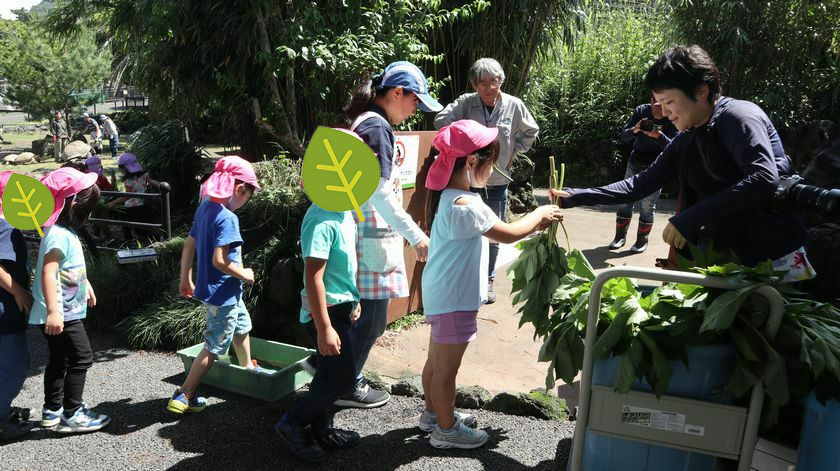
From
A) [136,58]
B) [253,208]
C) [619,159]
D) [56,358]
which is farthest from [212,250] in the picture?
[619,159]

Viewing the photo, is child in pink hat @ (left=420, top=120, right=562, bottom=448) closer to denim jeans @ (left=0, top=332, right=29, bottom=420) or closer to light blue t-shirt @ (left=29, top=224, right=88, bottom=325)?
light blue t-shirt @ (left=29, top=224, right=88, bottom=325)

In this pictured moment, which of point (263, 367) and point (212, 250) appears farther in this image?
point (263, 367)

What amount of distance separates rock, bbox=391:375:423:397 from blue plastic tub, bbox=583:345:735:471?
5.32 feet

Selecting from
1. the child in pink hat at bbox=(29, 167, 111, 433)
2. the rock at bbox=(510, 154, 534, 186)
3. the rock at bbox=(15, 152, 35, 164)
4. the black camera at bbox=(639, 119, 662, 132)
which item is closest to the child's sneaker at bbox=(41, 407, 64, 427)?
the child in pink hat at bbox=(29, 167, 111, 433)

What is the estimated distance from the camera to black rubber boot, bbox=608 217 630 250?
7380mm

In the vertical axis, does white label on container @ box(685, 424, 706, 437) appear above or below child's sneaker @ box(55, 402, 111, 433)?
above

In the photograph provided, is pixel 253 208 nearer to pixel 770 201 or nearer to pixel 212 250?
pixel 212 250

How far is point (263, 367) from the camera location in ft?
14.4

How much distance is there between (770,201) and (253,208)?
3715 mm

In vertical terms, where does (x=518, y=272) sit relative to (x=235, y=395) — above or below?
above

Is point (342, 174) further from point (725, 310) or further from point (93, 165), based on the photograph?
point (93, 165)

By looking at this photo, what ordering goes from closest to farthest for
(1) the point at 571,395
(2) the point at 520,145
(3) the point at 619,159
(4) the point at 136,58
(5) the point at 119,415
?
1. (5) the point at 119,415
2. (1) the point at 571,395
3. (2) the point at 520,145
4. (4) the point at 136,58
5. (3) the point at 619,159

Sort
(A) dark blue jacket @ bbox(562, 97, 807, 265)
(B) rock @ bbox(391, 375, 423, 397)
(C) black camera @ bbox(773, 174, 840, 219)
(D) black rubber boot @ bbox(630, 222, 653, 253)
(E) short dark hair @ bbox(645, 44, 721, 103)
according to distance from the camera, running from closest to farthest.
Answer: (C) black camera @ bbox(773, 174, 840, 219) < (A) dark blue jacket @ bbox(562, 97, 807, 265) < (E) short dark hair @ bbox(645, 44, 721, 103) < (B) rock @ bbox(391, 375, 423, 397) < (D) black rubber boot @ bbox(630, 222, 653, 253)

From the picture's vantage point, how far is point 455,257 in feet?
9.78
